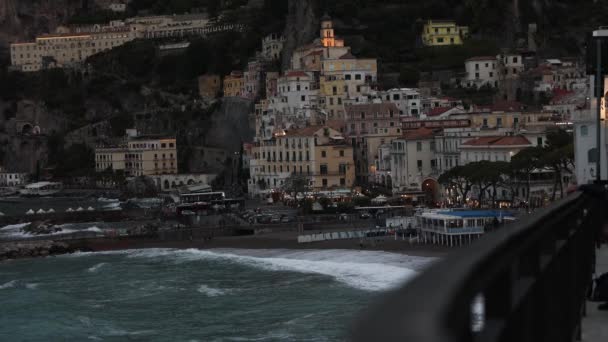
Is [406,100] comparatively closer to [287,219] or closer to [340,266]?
[287,219]

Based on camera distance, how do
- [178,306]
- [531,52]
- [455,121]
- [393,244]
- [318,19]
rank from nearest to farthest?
[178,306] → [393,244] → [455,121] → [531,52] → [318,19]

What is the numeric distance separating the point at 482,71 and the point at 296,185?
59.5 ft

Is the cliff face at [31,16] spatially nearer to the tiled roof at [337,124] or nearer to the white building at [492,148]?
the tiled roof at [337,124]

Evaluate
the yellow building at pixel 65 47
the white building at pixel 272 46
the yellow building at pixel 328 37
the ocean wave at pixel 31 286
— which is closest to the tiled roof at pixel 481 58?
the yellow building at pixel 328 37

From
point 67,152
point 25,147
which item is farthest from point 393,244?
point 25,147

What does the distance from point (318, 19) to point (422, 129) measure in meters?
26.6

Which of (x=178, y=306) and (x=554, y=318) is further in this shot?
(x=178, y=306)

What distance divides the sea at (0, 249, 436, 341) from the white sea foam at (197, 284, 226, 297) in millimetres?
32

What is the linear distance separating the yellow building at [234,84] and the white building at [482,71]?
2192cm

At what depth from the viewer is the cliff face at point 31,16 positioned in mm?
132500

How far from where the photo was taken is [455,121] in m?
67.8

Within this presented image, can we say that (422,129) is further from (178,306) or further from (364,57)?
(178,306)

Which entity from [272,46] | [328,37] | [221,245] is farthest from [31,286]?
[272,46]

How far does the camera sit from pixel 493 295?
3227 millimetres
